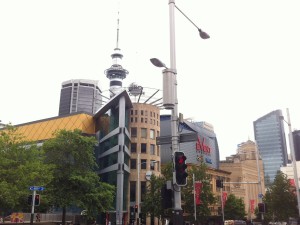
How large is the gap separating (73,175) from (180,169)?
1322 inches

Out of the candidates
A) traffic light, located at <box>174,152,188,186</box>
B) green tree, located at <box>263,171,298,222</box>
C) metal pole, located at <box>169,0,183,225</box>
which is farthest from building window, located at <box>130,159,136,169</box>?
traffic light, located at <box>174,152,188,186</box>

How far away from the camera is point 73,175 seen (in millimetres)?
43281

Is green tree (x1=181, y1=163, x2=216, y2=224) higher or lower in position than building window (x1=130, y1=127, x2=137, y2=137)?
lower

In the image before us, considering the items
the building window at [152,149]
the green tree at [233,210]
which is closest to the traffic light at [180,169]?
the building window at [152,149]

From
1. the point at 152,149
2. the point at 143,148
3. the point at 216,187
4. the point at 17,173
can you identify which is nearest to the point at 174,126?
the point at 17,173

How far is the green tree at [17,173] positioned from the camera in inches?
1288

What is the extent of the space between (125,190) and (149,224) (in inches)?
444

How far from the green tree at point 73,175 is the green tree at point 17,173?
403 centimetres

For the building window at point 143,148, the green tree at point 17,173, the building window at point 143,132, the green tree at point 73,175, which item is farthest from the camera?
the building window at point 143,132

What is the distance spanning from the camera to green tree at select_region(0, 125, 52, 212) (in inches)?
1288

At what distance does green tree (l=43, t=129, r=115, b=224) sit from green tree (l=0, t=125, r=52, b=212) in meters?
4.03

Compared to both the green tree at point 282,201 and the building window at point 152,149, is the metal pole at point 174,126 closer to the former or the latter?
the green tree at point 282,201

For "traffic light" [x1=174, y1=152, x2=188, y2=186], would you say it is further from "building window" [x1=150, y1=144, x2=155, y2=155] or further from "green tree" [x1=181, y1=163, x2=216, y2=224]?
"building window" [x1=150, y1=144, x2=155, y2=155]

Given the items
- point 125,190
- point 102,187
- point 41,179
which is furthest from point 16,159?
Result: point 125,190
